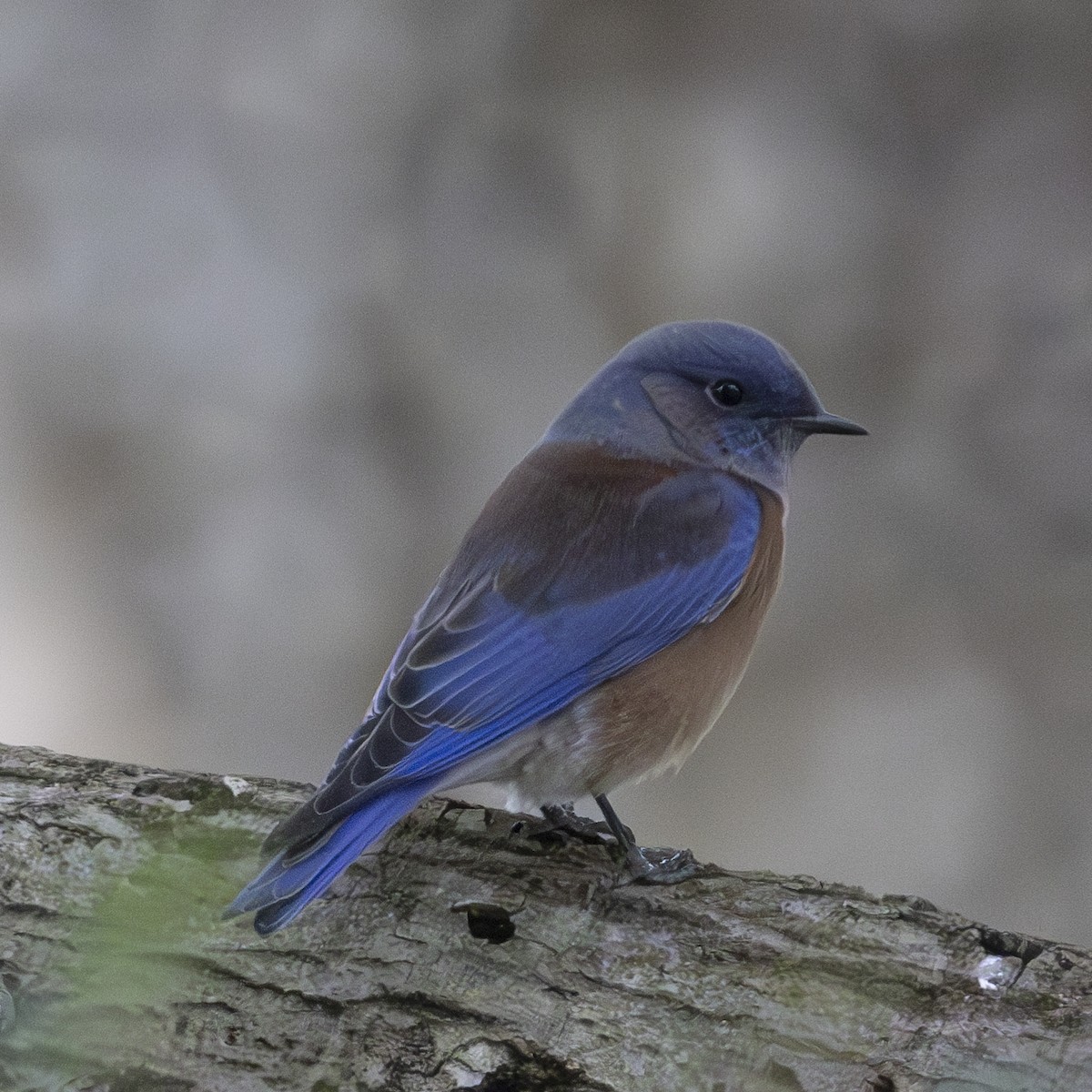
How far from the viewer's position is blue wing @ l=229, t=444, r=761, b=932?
270cm

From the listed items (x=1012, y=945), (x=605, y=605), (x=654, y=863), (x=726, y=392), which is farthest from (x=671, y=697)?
(x=1012, y=945)

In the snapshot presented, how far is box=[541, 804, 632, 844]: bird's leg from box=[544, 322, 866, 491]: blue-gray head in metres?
0.84

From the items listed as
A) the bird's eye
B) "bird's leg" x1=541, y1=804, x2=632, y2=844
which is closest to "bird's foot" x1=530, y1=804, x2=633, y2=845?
"bird's leg" x1=541, y1=804, x2=632, y2=844

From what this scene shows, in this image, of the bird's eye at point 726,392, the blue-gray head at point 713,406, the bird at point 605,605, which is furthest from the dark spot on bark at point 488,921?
the bird's eye at point 726,392

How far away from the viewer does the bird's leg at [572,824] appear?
2986 millimetres

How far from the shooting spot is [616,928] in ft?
8.54

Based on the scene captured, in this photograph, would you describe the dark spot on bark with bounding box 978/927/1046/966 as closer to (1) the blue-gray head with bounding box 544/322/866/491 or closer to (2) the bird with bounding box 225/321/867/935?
(2) the bird with bounding box 225/321/867/935

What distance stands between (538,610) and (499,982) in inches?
32.1

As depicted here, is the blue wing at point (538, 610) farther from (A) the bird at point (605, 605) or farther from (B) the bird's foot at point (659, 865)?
(B) the bird's foot at point (659, 865)

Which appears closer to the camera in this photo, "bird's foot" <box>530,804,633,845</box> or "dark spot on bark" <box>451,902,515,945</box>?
"dark spot on bark" <box>451,902,515,945</box>

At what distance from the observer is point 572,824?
3064 millimetres

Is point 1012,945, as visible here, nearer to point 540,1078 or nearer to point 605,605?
point 540,1078

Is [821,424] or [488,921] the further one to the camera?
[821,424]

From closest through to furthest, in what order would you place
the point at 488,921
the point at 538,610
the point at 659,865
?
the point at 488,921 < the point at 659,865 < the point at 538,610
